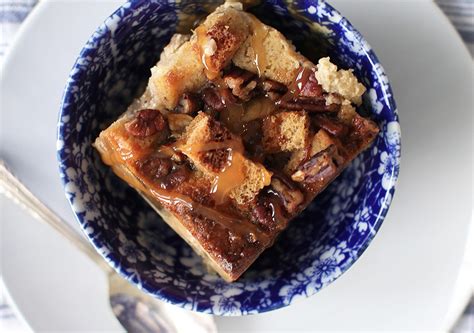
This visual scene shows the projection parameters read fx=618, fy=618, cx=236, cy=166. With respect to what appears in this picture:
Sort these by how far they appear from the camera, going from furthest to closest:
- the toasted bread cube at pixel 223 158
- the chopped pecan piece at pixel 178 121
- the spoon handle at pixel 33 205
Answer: the spoon handle at pixel 33 205
the chopped pecan piece at pixel 178 121
the toasted bread cube at pixel 223 158

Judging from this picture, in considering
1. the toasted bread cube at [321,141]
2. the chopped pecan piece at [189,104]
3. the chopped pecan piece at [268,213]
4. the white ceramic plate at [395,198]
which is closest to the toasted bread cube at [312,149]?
the toasted bread cube at [321,141]

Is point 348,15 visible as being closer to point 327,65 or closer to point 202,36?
point 327,65

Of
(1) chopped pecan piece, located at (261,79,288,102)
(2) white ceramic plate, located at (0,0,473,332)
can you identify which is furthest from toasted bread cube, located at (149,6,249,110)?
(2) white ceramic plate, located at (0,0,473,332)

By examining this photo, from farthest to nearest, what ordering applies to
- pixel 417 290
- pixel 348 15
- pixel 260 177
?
pixel 417 290 → pixel 348 15 → pixel 260 177

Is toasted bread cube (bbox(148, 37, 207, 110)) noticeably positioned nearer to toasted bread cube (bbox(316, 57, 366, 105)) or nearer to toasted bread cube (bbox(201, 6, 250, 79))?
toasted bread cube (bbox(201, 6, 250, 79))

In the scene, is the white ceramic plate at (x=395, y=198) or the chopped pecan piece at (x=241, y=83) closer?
the chopped pecan piece at (x=241, y=83)

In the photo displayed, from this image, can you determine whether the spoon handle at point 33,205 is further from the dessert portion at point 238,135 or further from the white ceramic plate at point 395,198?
the dessert portion at point 238,135

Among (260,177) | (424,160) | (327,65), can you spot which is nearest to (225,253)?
(260,177)
